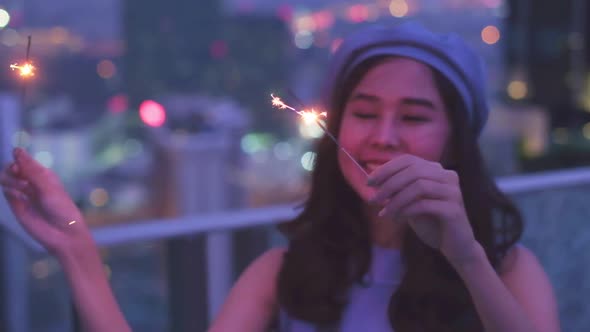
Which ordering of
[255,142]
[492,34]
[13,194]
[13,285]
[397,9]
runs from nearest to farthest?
[13,194], [13,285], [397,9], [492,34], [255,142]

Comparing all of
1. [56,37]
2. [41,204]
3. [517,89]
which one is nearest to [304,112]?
[41,204]

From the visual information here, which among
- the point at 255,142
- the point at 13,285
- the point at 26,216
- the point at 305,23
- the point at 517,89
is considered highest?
the point at 305,23

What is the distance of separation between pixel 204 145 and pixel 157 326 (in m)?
5.76

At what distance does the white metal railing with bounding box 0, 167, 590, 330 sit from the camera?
2.18m

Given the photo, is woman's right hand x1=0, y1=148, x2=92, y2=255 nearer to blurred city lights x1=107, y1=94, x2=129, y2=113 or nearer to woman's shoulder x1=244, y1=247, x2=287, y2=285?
woman's shoulder x1=244, y1=247, x2=287, y2=285

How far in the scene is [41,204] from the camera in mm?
1129

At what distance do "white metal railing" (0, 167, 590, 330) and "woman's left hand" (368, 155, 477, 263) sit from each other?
1.19 meters

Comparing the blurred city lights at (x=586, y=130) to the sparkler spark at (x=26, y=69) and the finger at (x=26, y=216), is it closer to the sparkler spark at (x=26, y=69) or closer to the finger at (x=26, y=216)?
the finger at (x=26, y=216)

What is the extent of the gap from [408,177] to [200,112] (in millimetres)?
6722

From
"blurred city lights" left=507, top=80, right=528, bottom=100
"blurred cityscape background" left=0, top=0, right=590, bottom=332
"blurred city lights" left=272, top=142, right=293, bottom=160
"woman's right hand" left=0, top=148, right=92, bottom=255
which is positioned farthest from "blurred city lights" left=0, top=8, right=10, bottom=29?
"blurred city lights" left=272, top=142, right=293, bottom=160

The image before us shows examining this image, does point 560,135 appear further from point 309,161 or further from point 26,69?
point 26,69

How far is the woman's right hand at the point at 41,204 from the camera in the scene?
3.68 ft

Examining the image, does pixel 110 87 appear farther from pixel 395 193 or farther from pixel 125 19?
pixel 395 193

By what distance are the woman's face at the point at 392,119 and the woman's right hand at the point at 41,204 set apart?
0.49m
